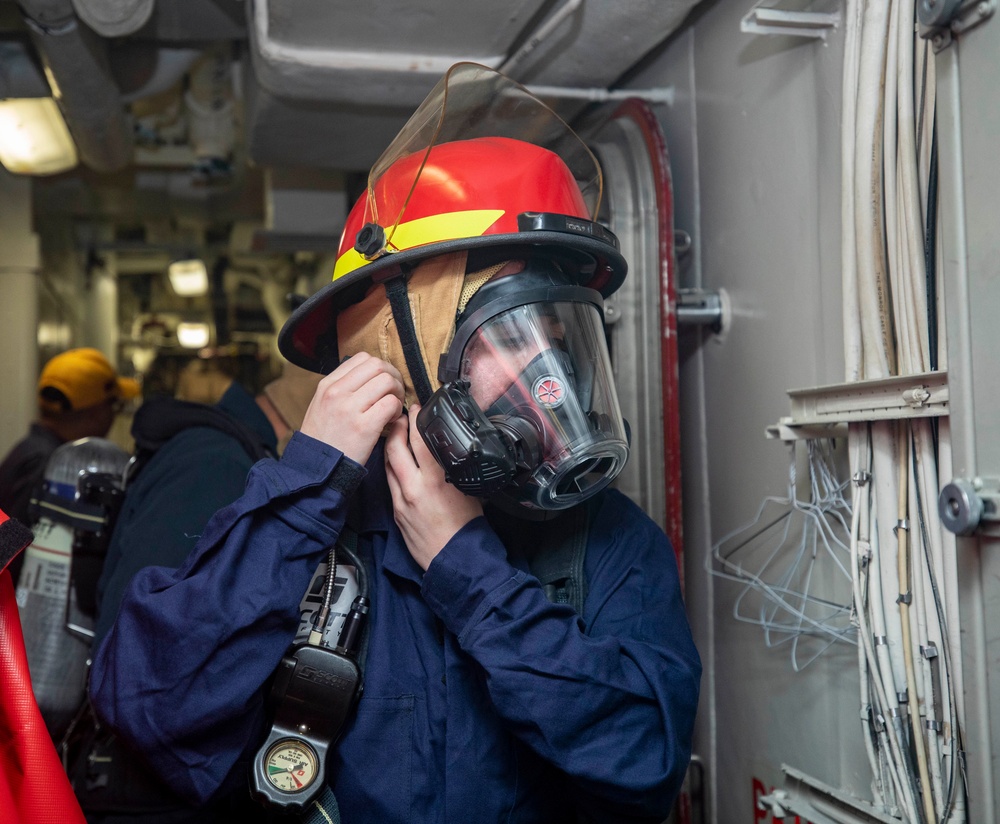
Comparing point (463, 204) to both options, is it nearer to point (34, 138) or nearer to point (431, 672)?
point (431, 672)

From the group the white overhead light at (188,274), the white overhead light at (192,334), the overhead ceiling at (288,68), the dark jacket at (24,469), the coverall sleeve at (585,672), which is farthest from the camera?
the white overhead light at (192,334)

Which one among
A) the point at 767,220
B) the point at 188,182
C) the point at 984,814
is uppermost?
the point at 188,182

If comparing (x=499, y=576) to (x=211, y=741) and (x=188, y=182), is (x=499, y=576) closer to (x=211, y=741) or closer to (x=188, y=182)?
(x=211, y=741)

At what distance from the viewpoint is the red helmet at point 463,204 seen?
1474 millimetres

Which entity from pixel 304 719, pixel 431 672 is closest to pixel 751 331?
pixel 431 672

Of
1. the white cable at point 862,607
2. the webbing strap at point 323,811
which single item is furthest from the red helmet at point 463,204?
the webbing strap at point 323,811

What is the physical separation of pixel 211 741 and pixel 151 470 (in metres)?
0.74

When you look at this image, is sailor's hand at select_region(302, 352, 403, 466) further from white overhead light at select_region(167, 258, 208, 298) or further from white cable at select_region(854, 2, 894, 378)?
white overhead light at select_region(167, 258, 208, 298)

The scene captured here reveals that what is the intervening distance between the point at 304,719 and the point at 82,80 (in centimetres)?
250

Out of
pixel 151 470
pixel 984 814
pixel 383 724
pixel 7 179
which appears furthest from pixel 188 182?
pixel 984 814

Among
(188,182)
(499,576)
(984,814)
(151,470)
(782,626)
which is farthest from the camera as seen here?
(188,182)

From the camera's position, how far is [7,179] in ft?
15.9

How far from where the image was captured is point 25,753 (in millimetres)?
1173

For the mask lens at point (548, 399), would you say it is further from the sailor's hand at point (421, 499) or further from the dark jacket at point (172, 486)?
the dark jacket at point (172, 486)
